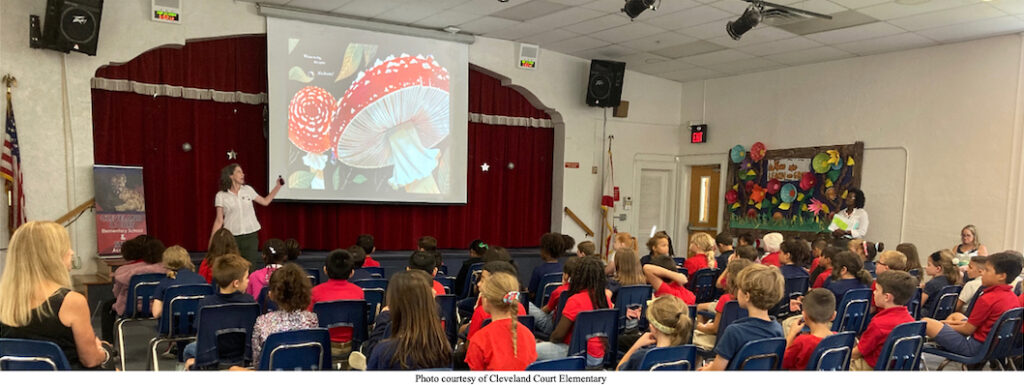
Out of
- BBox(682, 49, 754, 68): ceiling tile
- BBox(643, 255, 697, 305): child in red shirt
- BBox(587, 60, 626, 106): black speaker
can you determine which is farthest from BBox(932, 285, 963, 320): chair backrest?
BBox(587, 60, 626, 106): black speaker

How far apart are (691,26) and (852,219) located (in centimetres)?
308

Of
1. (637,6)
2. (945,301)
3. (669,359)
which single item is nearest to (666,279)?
(669,359)

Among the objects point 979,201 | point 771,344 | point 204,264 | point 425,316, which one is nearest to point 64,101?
point 204,264

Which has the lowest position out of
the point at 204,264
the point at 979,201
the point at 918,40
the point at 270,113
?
the point at 204,264

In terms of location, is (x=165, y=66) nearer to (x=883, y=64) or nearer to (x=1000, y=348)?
(x=1000, y=348)

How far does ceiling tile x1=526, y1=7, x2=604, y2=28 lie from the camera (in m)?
7.25

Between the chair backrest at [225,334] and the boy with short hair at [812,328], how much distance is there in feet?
8.18

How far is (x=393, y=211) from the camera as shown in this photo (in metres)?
8.72

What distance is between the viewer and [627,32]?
7938 mm

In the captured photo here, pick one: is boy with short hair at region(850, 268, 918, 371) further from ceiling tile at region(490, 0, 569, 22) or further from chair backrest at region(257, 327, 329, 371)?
ceiling tile at region(490, 0, 569, 22)

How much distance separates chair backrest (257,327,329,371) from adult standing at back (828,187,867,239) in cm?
688

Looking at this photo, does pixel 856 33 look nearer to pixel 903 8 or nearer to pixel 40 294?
pixel 903 8

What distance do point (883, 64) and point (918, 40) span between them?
0.70 meters

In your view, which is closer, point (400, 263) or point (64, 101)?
point (64, 101)
